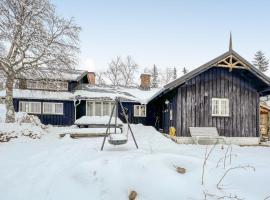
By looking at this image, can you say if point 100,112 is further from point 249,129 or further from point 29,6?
point 249,129

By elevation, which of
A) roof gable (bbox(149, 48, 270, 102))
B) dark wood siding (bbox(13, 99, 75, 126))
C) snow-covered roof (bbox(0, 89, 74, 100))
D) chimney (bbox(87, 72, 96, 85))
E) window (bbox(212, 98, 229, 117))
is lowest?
dark wood siding (bbox(13, 99, 75, 126))

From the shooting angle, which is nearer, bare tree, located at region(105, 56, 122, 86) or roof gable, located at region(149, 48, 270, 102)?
roof gable, located at region(149, 48, 270, 102)

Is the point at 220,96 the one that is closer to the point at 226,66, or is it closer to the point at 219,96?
the point at 219,96

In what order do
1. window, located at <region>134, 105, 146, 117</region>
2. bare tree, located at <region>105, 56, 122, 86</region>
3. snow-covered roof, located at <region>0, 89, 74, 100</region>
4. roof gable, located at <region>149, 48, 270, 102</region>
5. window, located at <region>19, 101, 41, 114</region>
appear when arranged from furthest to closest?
bare tree, located at <region>105, 56, 122, 86</region>, window, located at <region>134, 105, 146, 117</region>, window, located at <region>19, 101, 41, 114</region>, snow-covered roof, located at <region>0, 89, 74, 100</region>, roof gable, located at <region>149, 48, 270, 102</region>

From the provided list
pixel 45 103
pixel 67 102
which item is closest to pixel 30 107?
pixel 45 103

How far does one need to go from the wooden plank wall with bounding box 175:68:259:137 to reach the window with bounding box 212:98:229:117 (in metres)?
0.24

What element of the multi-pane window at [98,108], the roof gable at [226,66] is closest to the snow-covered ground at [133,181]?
the roof gable at [226,66]

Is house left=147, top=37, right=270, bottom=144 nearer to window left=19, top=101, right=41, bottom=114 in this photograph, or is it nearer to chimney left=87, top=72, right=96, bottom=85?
window left=19, top=101, right=41, bottom=114

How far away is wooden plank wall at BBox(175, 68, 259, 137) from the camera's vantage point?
1648 centimetres

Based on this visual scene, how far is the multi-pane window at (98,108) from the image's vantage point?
2588cm

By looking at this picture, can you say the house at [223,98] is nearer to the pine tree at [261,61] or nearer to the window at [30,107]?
the window at [30,107]

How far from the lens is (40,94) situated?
85.7 feet

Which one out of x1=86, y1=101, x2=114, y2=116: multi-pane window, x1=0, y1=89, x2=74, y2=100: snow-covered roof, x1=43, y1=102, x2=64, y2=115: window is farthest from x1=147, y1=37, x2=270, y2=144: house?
x1=43, y1=102, x2=64, y2=115: window

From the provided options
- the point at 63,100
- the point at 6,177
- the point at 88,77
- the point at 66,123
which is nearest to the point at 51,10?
the point at 63,100
